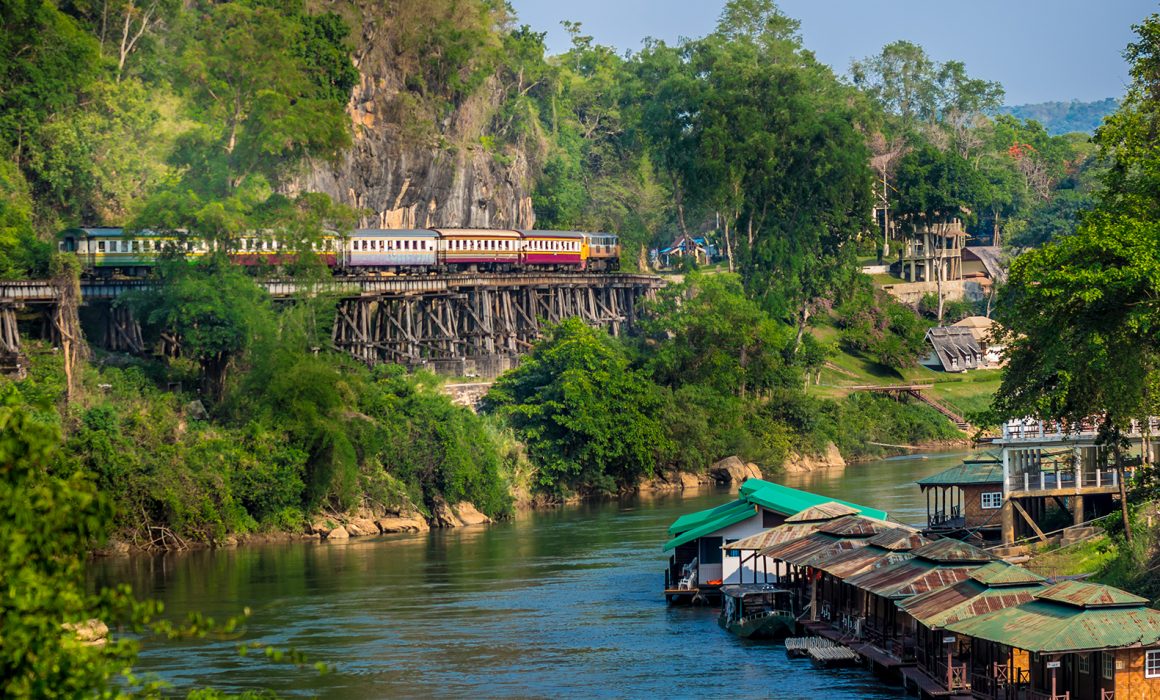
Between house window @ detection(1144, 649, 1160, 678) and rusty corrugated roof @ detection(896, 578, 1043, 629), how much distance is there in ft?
13.1

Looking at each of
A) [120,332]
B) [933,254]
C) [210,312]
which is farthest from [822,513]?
[933,254]

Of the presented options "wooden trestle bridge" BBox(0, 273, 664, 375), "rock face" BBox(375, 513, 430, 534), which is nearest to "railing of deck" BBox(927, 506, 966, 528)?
"rock face" BBox(375, 513, 430, 534)

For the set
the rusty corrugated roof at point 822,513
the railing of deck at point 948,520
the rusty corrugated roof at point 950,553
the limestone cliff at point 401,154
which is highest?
the limestone cliff at point 401,154

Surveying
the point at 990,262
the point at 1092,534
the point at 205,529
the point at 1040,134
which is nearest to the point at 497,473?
the point at 205,529

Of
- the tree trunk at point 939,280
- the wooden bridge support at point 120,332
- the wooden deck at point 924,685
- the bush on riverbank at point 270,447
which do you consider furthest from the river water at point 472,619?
the tree trunk at point 939,280

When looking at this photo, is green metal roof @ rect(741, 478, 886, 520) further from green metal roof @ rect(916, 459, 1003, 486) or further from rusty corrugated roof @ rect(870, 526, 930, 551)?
rusty corrugated roof @ rect(870, 526, 930, 551)

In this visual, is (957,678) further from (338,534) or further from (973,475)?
(338,534)

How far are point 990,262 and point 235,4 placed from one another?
66986 millimetres

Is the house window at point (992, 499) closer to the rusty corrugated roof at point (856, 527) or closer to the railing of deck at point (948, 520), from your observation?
the railing of deck at point (948, 520)

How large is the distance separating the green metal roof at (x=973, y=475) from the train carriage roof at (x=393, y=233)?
121ft

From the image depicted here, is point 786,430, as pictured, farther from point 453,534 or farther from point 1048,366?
point 1048,366

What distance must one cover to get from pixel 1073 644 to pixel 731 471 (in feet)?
165

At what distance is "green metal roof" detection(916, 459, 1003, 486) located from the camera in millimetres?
50031

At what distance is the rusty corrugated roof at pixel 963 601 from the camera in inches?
1280
